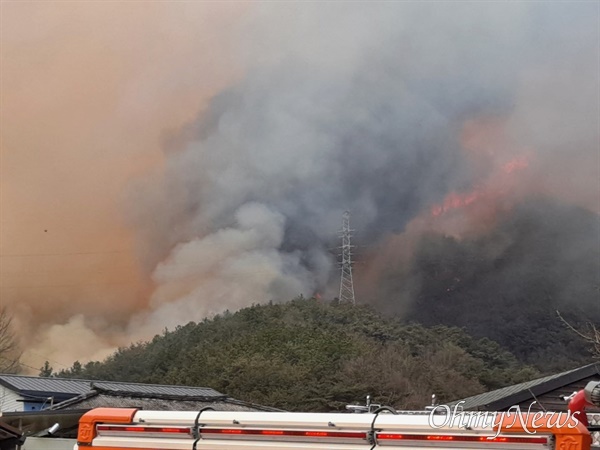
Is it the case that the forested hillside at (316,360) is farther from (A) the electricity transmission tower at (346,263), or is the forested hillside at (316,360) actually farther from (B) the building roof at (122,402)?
(B) the building roof at (122,402)

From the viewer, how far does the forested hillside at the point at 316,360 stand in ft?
174

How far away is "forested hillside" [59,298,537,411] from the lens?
174ft

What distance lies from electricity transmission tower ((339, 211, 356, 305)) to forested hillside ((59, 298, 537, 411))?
9.22 meters

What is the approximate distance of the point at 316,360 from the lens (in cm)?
6016

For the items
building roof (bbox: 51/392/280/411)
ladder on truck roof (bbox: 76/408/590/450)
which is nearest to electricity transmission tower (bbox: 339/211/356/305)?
building roof (bbox: 51/392/280/411)

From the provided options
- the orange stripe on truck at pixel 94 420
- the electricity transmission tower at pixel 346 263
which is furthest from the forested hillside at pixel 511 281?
the orange stripe on truck at pixel 94 420

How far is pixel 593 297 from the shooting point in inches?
3351

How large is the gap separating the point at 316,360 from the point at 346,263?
129ft

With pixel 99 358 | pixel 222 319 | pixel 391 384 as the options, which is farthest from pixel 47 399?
pixel 99 358

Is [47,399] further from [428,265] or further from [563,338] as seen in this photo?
[428,265]

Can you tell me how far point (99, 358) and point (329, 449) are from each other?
80.8m

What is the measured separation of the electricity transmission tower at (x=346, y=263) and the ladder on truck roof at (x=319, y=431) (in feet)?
271

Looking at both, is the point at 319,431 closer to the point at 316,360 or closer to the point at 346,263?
the point at 316,360

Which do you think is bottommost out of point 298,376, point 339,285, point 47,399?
point 47,399
